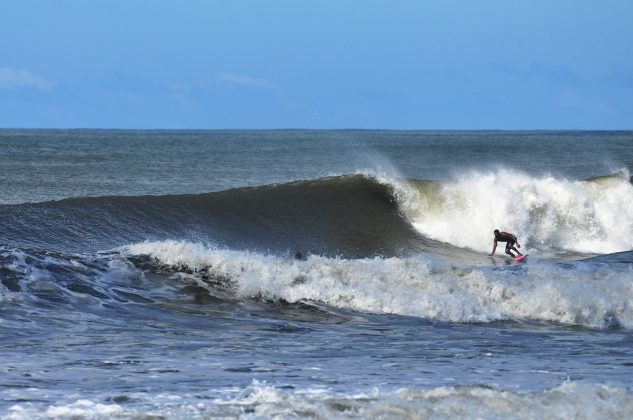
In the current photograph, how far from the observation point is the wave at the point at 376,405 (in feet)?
20.4

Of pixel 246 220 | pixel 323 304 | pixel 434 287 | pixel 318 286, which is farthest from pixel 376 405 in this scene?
pixel 246 220

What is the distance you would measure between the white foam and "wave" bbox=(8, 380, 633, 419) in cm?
512

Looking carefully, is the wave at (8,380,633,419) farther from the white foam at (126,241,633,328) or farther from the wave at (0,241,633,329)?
the white foam at (126,241,633,328)

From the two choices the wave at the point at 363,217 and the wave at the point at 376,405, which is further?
the wave at the point at 363,217

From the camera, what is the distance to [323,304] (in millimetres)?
12375

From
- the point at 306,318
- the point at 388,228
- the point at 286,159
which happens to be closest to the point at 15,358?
the point at 306,318

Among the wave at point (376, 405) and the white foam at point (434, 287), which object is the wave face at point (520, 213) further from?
the wave at point (376, 405)

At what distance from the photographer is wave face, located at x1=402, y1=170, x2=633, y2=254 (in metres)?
23.9

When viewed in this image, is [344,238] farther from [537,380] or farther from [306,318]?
[537,380]

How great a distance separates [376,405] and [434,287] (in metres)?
6.79

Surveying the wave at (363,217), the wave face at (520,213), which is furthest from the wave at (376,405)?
the wave face at (520,213)

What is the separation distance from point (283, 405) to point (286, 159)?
48025mm

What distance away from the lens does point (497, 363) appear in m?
8.35

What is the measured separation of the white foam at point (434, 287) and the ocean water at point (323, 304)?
0.03 m
